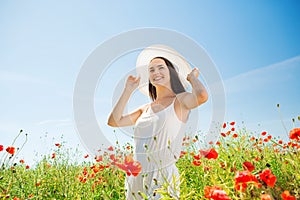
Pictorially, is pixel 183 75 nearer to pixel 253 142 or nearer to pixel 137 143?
pixel 137 143

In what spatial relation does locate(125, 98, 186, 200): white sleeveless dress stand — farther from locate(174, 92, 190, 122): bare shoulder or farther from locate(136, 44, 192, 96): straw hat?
locate(136, 44, 192, 96): straw hat

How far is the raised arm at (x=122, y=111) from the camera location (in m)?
2.11

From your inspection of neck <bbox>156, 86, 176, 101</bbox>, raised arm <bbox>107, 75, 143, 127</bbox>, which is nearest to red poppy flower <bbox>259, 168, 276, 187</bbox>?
neck <bbox>156, 86, 176, 101</bbox>

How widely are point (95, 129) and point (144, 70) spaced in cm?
72

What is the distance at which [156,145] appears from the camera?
181cm

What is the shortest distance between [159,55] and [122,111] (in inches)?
21.8

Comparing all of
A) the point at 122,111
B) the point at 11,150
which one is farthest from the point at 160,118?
the point at 11,150

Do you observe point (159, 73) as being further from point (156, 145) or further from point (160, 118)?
point (156, 145)

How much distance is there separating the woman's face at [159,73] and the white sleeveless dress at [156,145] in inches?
9.2

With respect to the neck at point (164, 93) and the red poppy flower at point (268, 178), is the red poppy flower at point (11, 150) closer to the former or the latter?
the neck at point (164, 93)

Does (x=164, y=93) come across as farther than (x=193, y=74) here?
Yes

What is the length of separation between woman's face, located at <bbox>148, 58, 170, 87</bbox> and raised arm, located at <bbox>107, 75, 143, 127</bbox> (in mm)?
161

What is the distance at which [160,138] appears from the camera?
6.01ft

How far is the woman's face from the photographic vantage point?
2.06 meters
